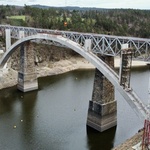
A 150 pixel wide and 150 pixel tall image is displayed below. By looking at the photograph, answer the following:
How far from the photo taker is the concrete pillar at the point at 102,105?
3353 centimetres

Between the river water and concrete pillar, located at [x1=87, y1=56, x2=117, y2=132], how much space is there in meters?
1.03

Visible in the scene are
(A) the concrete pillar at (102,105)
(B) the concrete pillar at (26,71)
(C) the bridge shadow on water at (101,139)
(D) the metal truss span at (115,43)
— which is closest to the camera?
(D) the metal truss span at (115,43)

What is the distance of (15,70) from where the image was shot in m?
60.7

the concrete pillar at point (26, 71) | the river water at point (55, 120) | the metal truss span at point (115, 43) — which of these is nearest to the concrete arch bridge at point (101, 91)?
the metal truss span at point (115, 43)

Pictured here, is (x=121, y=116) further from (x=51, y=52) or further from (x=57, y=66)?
(x=51, y=52)

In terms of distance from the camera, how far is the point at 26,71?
165ft

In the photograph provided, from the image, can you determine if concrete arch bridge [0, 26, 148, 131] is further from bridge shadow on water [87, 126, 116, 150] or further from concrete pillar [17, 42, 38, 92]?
concrete pillar [17, 42, 38, 92]

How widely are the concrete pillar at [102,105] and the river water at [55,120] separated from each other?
103 centimetres

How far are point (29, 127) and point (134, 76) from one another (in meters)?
35.2

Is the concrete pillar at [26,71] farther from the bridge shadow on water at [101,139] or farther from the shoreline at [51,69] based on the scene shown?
the bridge shadow on water at [101,139]

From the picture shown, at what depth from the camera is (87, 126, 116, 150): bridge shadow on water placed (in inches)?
Answer: 1233

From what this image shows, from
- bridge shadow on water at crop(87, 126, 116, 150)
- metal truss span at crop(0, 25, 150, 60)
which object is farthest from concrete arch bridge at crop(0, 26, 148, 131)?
metal truss span at crop(0, 25, 150, 60)

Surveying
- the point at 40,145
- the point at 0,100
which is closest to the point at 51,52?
the point at 0,100

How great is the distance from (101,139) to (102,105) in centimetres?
403
